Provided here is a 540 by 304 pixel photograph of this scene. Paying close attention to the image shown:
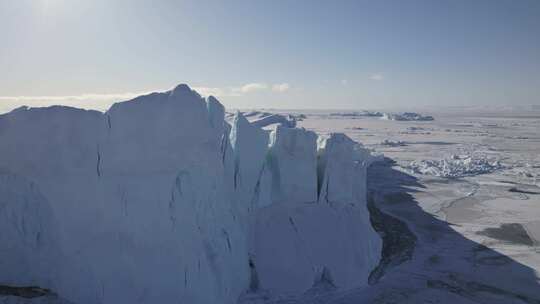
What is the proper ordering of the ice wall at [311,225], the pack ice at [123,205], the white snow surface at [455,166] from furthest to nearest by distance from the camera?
1. the white snow surface at [455,166]
2. the ice wall at [311,225]
3. the pack ice at [123,205]

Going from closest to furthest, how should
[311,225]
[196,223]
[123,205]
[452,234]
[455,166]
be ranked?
1. [123,205]
2. [196,223]
3. [311,225]
4. [452,234]
5. [455,166]

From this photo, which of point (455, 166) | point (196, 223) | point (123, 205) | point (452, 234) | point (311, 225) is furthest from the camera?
point (455, 166)

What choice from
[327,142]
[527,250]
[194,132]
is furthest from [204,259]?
[527,250]

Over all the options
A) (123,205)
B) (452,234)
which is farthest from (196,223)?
(452,234)

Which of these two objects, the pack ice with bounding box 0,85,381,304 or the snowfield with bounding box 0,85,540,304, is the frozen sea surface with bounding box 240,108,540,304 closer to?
the snowfield with bounding box 0,85,540,304

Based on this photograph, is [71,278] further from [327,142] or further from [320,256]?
[327,142]

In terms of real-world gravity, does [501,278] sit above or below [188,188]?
below

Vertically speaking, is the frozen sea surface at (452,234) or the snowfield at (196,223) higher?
the snowfield at (196,223)

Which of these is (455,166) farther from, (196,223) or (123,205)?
(123,205)

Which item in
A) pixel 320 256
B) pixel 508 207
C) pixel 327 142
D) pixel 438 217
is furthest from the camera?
pixel 508 207

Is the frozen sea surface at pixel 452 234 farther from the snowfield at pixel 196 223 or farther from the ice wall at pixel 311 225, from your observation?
the ice wall at pixel 311 225

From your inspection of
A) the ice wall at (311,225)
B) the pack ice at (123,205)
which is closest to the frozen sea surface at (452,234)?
the ice wall at (311,225)
